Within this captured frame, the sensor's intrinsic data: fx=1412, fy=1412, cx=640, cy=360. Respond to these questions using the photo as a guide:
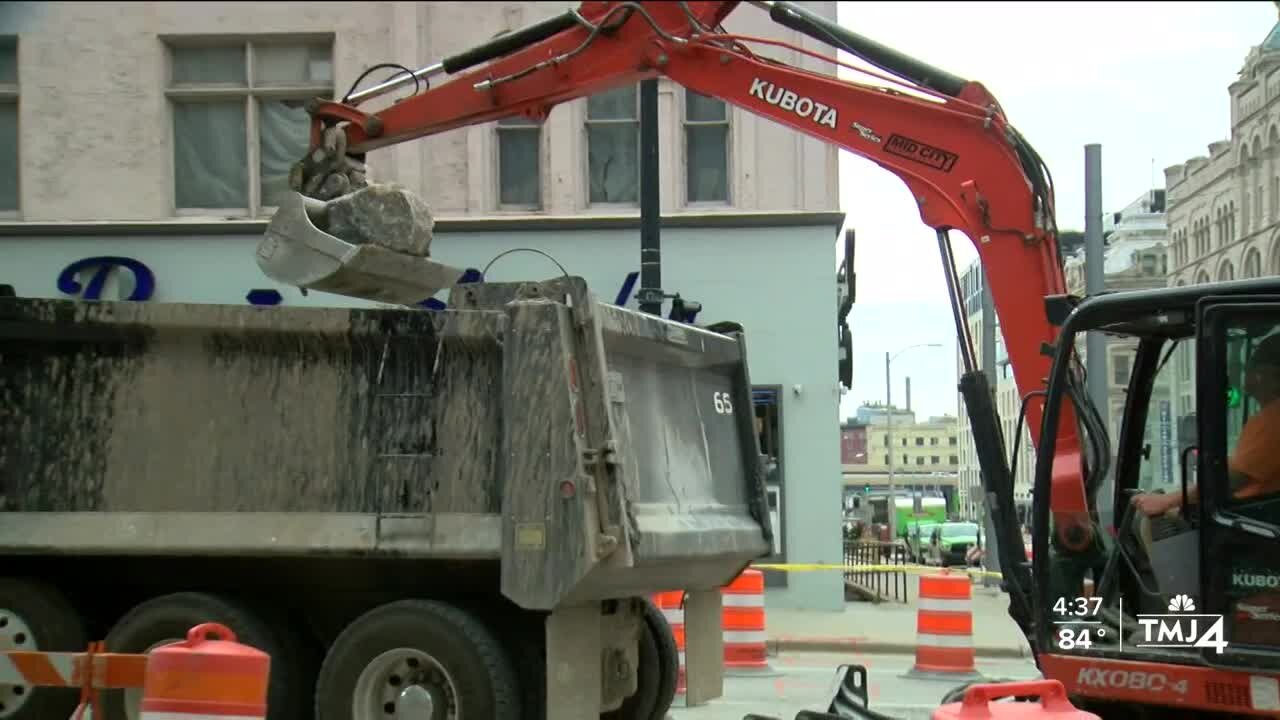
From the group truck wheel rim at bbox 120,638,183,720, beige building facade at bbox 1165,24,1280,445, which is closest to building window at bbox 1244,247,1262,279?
beige building facade at bbox 1165,24,1280,445

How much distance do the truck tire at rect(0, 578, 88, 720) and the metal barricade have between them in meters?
11.4

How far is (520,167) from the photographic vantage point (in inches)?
765

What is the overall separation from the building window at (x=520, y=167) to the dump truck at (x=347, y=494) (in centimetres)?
1269

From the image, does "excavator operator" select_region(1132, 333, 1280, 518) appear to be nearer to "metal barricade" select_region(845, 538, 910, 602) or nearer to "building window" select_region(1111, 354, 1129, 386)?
"building window" select_region(1111, 354, 1129, 386)

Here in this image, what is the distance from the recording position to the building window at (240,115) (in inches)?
762

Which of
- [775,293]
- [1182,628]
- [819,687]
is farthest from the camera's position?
[775,293]

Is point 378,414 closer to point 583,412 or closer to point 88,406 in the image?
point 583,412

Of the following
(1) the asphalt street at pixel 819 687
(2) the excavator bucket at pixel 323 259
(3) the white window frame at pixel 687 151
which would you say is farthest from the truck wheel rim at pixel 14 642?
(3) the white window frame at pixel 687 151

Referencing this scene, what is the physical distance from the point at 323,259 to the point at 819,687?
6095 mm

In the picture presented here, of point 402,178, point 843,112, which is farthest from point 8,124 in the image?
point 843,112

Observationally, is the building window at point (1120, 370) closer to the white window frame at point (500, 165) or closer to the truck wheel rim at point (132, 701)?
the truck wheel rim at point (132, 701)

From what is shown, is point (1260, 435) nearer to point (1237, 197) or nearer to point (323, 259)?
point (323, 259)

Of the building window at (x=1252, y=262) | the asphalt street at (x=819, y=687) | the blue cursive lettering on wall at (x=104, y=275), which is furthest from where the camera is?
the building window at (x=1252, y=262)

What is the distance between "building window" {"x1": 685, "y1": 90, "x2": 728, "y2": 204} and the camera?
19172mm
